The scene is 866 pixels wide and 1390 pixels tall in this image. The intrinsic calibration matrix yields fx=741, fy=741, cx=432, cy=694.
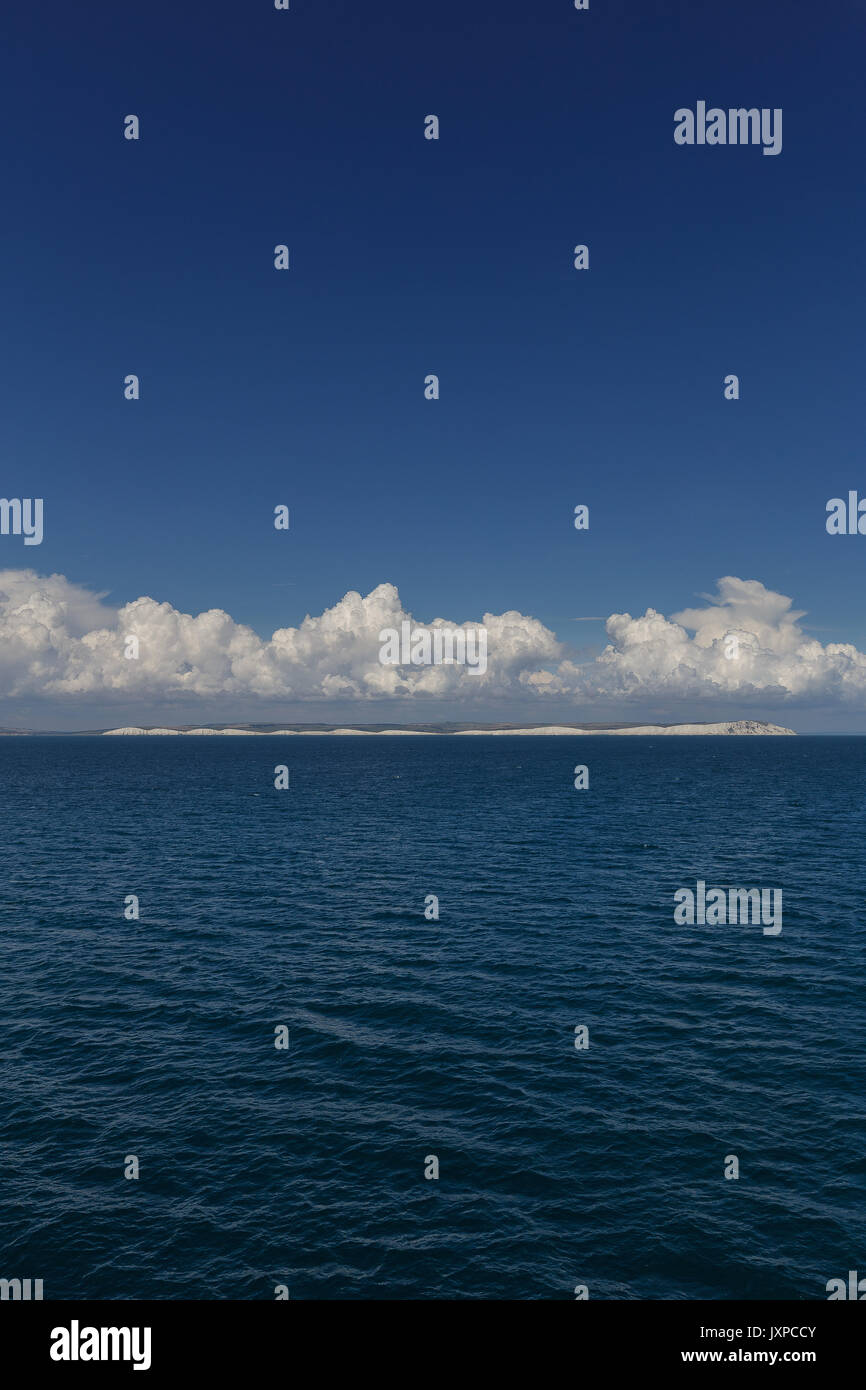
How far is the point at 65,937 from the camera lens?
201 feet

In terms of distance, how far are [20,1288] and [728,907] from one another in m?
61.7

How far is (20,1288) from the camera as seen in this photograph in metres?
25.5

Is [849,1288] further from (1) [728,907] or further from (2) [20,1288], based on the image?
(1) [728,907]

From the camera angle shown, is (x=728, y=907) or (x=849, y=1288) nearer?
(x=849, y=1288)

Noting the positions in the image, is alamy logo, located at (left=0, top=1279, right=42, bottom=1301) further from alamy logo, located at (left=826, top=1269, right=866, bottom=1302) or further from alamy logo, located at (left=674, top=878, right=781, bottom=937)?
alamy logo, located at (left=674, top=878, right=781, bottom=937)

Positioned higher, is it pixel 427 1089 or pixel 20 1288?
pixel 427 1089
